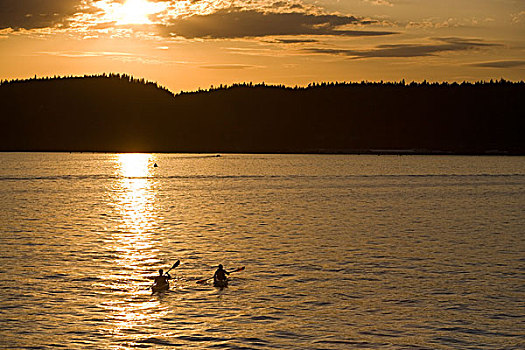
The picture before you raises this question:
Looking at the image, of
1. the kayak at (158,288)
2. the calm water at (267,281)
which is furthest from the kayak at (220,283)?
the kayak at (158,288)

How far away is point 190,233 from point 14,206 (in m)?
34.7

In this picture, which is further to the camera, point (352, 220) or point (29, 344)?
point (352, 220)

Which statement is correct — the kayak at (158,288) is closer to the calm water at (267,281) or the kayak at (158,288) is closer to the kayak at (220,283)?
the calm water at (267,281)

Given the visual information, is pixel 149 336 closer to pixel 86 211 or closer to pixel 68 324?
pixel 68 324

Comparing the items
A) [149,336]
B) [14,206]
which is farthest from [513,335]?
[14,206]

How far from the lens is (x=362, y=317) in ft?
91.1

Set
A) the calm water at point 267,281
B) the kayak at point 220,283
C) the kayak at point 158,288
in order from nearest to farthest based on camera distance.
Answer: the calm water at point 267,281 → the kayak at point 158,288 → the kayak at point 220,283

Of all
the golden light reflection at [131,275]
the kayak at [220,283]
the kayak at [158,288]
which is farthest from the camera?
the kayak at [220,283]

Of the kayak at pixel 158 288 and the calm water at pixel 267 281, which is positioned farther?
the kayak at pixel 158 288

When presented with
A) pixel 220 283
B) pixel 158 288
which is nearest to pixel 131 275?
pixel 158 288

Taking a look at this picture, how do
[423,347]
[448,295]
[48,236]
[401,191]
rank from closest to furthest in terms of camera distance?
[423,347], [448,295], [48,236], [401,191]

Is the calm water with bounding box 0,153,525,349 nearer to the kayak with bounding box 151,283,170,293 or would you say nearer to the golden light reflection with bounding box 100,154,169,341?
the golden light reflection with bounding box 100,154,169,341

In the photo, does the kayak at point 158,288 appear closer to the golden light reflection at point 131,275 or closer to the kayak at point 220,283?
the golden light reflection at point 131,275

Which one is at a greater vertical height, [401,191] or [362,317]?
[362,317]
